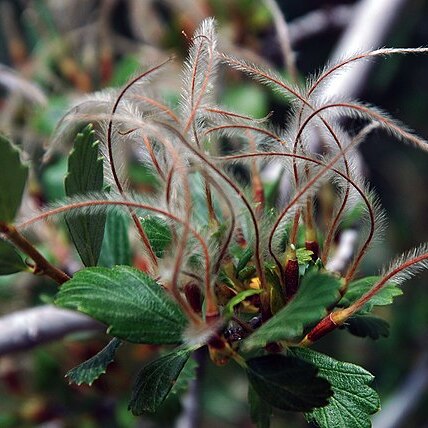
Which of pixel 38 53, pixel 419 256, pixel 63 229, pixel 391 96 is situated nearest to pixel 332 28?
pixel 391 96

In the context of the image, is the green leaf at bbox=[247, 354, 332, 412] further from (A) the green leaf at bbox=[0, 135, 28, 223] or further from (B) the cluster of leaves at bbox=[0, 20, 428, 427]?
(A) the green leaf at bbox=[0, 135, 28, 223]

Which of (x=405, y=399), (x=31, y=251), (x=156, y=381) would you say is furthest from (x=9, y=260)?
(x=405, y=399)

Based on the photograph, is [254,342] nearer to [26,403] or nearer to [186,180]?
[186,180]

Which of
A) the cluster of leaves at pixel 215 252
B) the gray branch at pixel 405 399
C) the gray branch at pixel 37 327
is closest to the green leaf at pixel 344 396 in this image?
the cluster of leaves at pixel 215 252

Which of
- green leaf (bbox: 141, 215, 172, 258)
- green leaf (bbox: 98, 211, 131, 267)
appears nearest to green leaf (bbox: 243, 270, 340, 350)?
green leaf (bbox: 141, 215, 172, 258)

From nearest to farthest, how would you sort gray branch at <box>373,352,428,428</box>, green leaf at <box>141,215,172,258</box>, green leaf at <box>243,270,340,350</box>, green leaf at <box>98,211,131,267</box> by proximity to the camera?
1. green leaf at <box>243,270,340,350</box>
2. green leaf at <box>141,215,172,258</box>
3. green leaf at <box>98,211,131,267</box>
4. gray branch at <box>373,352,428,428</box>
